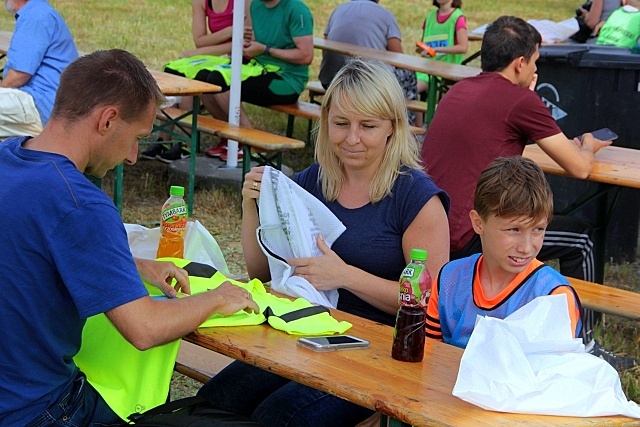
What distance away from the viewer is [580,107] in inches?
239

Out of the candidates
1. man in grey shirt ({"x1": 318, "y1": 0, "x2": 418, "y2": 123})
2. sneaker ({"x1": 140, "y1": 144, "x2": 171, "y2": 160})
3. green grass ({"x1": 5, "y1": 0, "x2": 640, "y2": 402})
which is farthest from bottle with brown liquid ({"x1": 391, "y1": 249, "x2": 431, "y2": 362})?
man in grey shirt ({"x1": 318, "y1": 0, "x2": 418, "y2": 123})

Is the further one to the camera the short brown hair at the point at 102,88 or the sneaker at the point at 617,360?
the sneaker at the point at 617,360

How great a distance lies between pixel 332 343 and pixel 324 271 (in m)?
0.56

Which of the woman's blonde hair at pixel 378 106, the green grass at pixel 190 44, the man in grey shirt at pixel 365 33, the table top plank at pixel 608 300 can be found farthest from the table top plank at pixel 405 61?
the woman's blonde hair at pixel 378 106

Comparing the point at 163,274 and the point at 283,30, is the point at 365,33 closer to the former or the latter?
the point at 283,30

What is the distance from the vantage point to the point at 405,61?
24.8 ft

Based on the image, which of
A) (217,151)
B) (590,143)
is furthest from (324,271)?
(217,151)

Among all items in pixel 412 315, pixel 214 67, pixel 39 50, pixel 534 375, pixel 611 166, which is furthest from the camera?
pixel 214 67

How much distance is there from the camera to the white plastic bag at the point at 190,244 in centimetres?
319

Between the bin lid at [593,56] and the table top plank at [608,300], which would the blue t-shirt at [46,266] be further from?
the bin lid at [593,56]

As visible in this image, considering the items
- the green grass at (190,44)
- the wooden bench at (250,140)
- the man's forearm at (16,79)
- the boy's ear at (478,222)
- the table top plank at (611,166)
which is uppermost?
the boy's ear at (478,222)

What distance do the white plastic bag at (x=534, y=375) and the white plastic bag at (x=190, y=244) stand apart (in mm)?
1218

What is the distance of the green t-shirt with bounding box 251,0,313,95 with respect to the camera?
7297mm

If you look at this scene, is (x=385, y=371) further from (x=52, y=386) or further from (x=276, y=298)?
(x=52, y=386)
